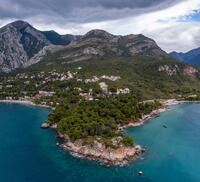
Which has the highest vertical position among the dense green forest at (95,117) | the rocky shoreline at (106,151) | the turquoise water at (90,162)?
the dense green forest at (95,117)

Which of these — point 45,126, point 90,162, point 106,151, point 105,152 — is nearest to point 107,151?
point 106,151

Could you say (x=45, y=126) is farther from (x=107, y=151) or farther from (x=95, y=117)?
(x=107, y=151)

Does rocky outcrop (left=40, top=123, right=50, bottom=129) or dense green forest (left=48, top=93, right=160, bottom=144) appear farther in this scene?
rocky outcrop (left=40, top=123, right=50, bottom=129)

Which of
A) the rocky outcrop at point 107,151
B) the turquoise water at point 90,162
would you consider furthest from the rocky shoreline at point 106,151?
the turquoise water at point 90,162

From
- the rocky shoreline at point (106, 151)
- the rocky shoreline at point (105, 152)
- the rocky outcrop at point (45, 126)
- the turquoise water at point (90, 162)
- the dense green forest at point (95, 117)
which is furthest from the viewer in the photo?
the rocky outcrop at point (45, 126)

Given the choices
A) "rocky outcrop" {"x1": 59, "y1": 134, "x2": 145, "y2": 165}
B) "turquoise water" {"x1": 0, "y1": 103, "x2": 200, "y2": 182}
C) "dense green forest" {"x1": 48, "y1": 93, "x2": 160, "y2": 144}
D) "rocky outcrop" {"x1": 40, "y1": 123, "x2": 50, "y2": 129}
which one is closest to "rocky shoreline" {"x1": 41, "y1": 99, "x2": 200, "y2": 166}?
"rocky outcrop" {"x1": 59, "y1": 134, "x2": 145, "y2": 165}

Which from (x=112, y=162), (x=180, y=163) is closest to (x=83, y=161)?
(x=112, y=162)

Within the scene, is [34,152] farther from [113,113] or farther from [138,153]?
[113,113]

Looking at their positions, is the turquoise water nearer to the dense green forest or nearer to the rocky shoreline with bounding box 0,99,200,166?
the rocky shoreline with bounding box 0,99,200,166

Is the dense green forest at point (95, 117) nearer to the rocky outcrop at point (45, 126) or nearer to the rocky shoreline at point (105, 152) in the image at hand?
the rocky outcrop at point (45, 126)
